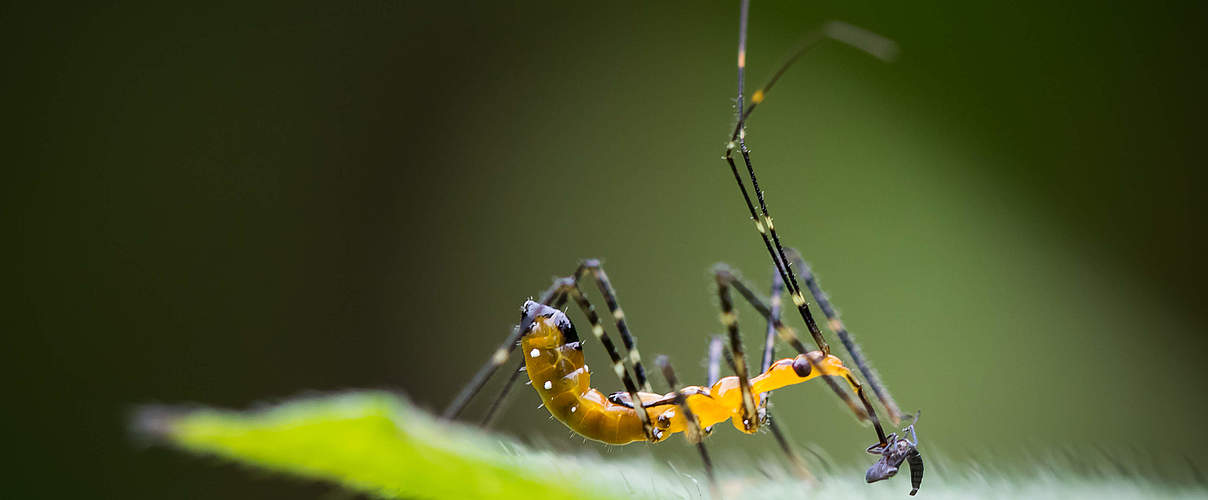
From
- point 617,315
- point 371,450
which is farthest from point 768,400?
point 371,450

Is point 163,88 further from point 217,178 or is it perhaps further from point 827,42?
point 827,42

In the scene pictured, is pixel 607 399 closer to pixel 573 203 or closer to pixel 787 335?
pixel 787 335

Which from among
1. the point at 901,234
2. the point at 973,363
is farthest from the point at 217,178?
the point at 973,363

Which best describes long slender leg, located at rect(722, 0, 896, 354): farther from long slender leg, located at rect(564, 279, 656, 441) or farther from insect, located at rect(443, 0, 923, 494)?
long slender leg, located at rect(564, 279, 656, 441)

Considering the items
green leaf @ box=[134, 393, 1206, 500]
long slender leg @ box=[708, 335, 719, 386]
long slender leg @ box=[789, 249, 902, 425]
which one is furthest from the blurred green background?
green leaf @ box=[134, 393, 1206, 500]

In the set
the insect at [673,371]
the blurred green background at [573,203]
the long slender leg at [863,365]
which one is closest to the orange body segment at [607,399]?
the insect at [673,371]

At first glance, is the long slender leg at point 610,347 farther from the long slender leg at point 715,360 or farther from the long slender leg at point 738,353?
the long slender leg at point 715,360
